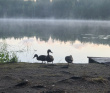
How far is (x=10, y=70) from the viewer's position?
10500 millimetres

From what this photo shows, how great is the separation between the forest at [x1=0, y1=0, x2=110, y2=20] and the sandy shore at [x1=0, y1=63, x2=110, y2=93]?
129 m

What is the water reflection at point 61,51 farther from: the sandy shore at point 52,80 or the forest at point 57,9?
the forest at point 57,9

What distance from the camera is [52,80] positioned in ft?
28.7

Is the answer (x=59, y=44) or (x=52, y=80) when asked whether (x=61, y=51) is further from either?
(x=52, y=80)

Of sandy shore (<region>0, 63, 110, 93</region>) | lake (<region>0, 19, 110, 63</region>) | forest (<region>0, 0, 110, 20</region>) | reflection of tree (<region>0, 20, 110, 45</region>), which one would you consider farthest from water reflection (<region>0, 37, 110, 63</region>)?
forest (<region>0, 0, 110, 20</region>)

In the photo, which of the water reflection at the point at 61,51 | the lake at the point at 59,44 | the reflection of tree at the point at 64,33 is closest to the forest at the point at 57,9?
the reflection of tree at the point at 64,33

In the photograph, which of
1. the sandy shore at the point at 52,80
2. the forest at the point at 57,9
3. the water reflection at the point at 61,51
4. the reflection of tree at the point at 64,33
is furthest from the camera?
the forest at the point at 57,9

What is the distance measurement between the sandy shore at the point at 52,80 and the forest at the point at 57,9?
129 metres

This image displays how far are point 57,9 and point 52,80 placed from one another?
532 feet

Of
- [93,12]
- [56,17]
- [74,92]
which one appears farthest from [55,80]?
[56,17]

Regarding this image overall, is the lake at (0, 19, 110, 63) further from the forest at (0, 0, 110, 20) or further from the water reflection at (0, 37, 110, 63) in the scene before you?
the forest at (0, 0, 110, 20)

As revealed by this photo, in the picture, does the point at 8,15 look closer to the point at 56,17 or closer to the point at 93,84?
the point at 56,17

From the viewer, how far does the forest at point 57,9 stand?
140750 millimetres

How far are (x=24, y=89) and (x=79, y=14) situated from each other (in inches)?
5657
